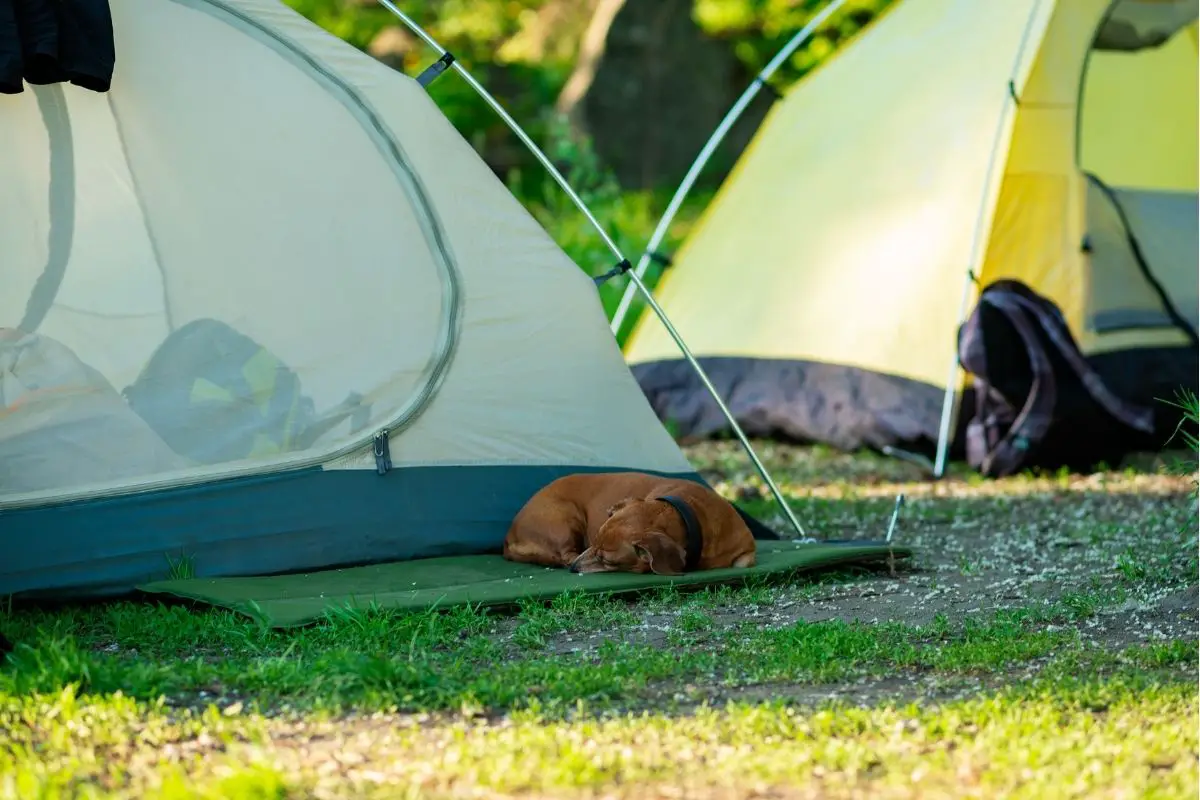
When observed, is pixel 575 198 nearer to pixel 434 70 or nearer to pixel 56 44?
pixel 434 70

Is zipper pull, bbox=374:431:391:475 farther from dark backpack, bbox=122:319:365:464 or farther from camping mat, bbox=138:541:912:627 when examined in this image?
camping mat, bbox=138:541:912:627

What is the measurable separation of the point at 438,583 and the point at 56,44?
84.8 inches

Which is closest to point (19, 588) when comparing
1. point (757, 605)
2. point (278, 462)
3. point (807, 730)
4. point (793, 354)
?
point (278, 462)

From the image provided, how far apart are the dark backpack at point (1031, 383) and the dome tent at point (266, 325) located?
7.92ft

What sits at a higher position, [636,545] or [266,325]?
[266,325]

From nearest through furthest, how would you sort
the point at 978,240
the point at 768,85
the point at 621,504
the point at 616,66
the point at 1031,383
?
the point at 621,504, the point at 1031,383, the point at 978,240, the point at 768,85, the point at 616,66

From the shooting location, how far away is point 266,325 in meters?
5.61

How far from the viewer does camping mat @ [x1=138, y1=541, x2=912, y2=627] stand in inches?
189

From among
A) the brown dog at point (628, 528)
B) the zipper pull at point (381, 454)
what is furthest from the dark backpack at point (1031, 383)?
the zipper pull at point (381, 454)

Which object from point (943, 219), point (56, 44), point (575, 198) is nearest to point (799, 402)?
point (943, 219)

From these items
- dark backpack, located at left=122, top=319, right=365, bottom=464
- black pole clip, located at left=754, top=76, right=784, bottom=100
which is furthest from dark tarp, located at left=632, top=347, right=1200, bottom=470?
dark backpack, located at left=122, top=319, right=365, bottom=464

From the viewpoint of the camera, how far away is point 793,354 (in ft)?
28.8

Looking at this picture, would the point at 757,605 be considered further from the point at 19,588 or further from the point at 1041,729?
the point at 19,588

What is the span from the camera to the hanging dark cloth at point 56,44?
495cm
